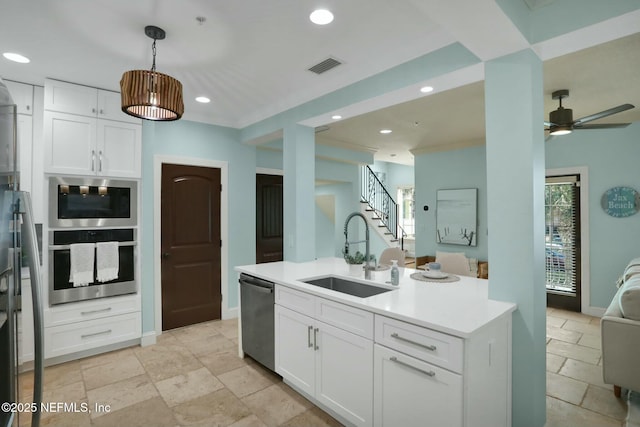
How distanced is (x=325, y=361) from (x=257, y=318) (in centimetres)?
95

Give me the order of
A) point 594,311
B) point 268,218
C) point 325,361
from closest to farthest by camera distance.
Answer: point 325,361 < point 594,311 < point 268,218

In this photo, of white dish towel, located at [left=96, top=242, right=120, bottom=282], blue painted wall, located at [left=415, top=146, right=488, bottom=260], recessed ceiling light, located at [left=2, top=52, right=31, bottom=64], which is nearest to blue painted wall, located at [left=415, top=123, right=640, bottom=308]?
blue painted wall, located at [left=415, top=146, right=488, bottom=260]

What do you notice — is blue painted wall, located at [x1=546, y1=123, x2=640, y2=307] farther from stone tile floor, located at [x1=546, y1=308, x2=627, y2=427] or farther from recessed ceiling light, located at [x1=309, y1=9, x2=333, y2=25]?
recessed ceiling light, located at [x1=309, y1=9, x2=333, y2=25]

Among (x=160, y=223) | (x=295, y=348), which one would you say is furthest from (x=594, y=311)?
(x=160, y=223)

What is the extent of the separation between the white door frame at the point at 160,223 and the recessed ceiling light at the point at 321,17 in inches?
106

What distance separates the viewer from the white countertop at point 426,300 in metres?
1.65

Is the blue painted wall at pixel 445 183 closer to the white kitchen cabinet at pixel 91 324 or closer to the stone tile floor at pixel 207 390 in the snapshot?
the stone tile floor at pixel 207 390

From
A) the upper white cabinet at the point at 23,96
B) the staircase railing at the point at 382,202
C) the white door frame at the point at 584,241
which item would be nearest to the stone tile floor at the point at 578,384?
the white door frame at the point at 584,241

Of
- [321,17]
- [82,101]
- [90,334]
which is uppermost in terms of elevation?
[321,17]

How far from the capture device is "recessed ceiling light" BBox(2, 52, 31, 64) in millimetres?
2627

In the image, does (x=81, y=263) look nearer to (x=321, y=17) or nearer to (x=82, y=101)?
(x=82, y=101)

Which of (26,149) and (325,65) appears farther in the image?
(26,149)

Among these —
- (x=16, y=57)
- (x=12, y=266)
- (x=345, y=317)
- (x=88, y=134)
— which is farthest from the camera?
(x=88, y=134)

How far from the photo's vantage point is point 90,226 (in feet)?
10.8
